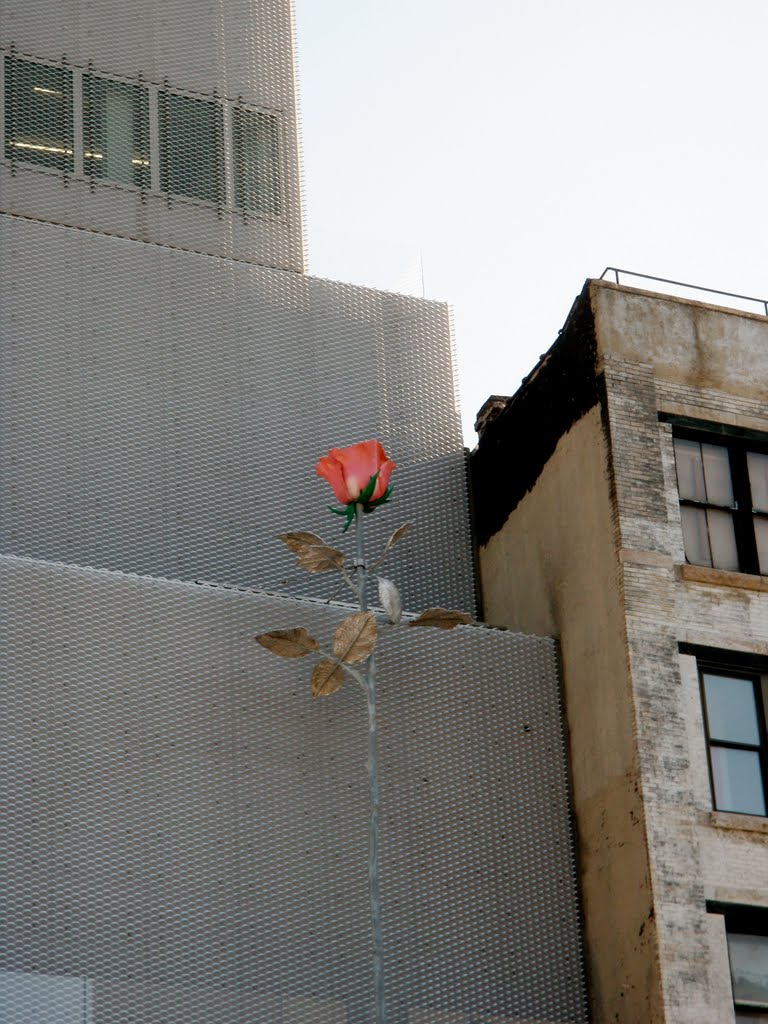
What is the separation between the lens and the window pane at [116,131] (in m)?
26.4

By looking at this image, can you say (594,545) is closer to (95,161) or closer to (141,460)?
(141,460)

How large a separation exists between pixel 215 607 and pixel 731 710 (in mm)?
5873

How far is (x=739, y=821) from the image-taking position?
20703mm

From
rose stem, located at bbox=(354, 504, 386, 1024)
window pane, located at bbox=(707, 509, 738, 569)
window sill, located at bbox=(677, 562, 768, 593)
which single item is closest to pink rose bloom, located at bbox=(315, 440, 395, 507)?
rose stem, located at bbox=(354, 504, 386, 1024)

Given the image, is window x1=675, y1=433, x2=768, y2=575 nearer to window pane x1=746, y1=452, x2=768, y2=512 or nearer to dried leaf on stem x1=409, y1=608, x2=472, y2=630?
window pane x1=746, y1=452, x2=768, y2=512

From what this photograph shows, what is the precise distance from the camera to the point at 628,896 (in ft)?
66.9

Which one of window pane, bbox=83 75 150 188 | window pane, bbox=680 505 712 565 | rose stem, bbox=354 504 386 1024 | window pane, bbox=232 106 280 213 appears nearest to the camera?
rose stem, bbox=354 504 386 1024

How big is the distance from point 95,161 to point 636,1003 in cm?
1345

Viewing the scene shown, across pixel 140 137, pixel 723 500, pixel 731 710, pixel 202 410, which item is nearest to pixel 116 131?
pixel 140 137

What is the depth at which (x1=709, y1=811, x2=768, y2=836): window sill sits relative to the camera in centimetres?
2059

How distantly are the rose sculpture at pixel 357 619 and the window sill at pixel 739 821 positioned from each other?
3405mm

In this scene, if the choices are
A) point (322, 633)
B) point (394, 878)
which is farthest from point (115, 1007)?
point (322, 633)

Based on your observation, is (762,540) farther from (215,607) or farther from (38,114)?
(38,114)

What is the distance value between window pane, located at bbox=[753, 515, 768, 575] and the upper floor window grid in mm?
8462
